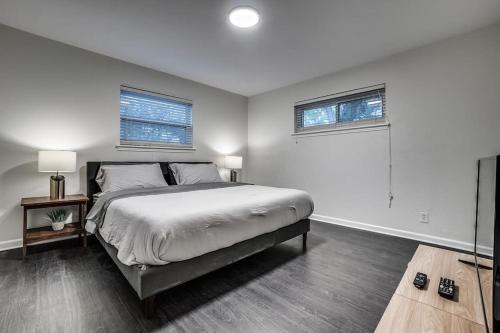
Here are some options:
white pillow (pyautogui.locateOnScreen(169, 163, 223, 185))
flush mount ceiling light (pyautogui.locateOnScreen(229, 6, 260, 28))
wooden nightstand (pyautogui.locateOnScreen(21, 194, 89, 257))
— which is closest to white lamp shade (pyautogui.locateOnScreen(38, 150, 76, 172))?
wooden nightstand (pyautogui.locateOnScreen(21, 194, 89, 257))

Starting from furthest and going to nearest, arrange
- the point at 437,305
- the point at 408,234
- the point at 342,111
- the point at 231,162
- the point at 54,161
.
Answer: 1. the point at 231,162
2. the point at 342,111
3. the point at 408,234
4. the point at 54,161
5. the point at 437,305

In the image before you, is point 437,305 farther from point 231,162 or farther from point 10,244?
point 10,244

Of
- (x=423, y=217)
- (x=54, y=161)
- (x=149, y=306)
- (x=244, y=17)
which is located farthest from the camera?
(x=423, y=217)

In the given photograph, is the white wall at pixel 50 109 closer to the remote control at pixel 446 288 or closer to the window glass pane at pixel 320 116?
the window glass pane at pixel 320 116

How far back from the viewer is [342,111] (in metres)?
3.68

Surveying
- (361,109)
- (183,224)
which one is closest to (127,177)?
(183,224)

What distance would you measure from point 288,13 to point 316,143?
85.0 inches

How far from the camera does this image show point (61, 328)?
4.56 feet

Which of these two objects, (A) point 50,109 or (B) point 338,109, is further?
(B) point 338,109

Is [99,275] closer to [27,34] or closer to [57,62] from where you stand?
[57,62]

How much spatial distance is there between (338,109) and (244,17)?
2138 mm

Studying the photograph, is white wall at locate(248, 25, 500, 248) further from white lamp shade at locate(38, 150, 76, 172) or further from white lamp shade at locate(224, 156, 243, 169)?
white lamp shade at locate(38, 150, 76, 172)

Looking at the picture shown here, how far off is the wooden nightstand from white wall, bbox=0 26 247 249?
10.7 inches

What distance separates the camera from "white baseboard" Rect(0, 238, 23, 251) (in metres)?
2.54
